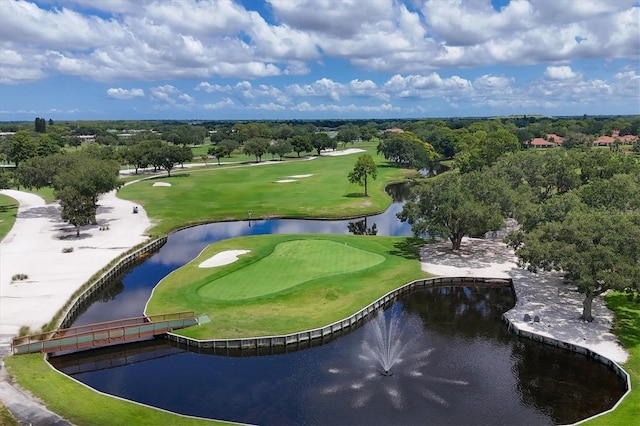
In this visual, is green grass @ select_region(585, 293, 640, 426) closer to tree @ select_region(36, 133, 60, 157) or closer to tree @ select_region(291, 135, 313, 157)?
tree @ select_region(36, 133, 60, 157)

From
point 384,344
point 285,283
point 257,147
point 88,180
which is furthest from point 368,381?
point 257,147

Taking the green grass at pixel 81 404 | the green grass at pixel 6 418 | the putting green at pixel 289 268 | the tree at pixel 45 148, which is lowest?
the green grass at pixel 81 404

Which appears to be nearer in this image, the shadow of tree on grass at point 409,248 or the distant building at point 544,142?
the shadow of tree on grass at point 409,248

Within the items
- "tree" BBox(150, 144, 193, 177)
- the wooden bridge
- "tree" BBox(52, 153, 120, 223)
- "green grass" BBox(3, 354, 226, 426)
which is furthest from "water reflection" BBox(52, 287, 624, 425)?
"tree" BBox(150, 144, 193, 177)

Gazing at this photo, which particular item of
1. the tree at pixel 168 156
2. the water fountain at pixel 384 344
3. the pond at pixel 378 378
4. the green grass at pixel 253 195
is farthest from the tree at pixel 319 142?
the water fountain at pixel 384 344

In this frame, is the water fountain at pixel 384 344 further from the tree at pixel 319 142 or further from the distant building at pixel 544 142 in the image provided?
the distant building at pixel 544 142

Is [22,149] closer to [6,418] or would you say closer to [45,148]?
[45,148]
